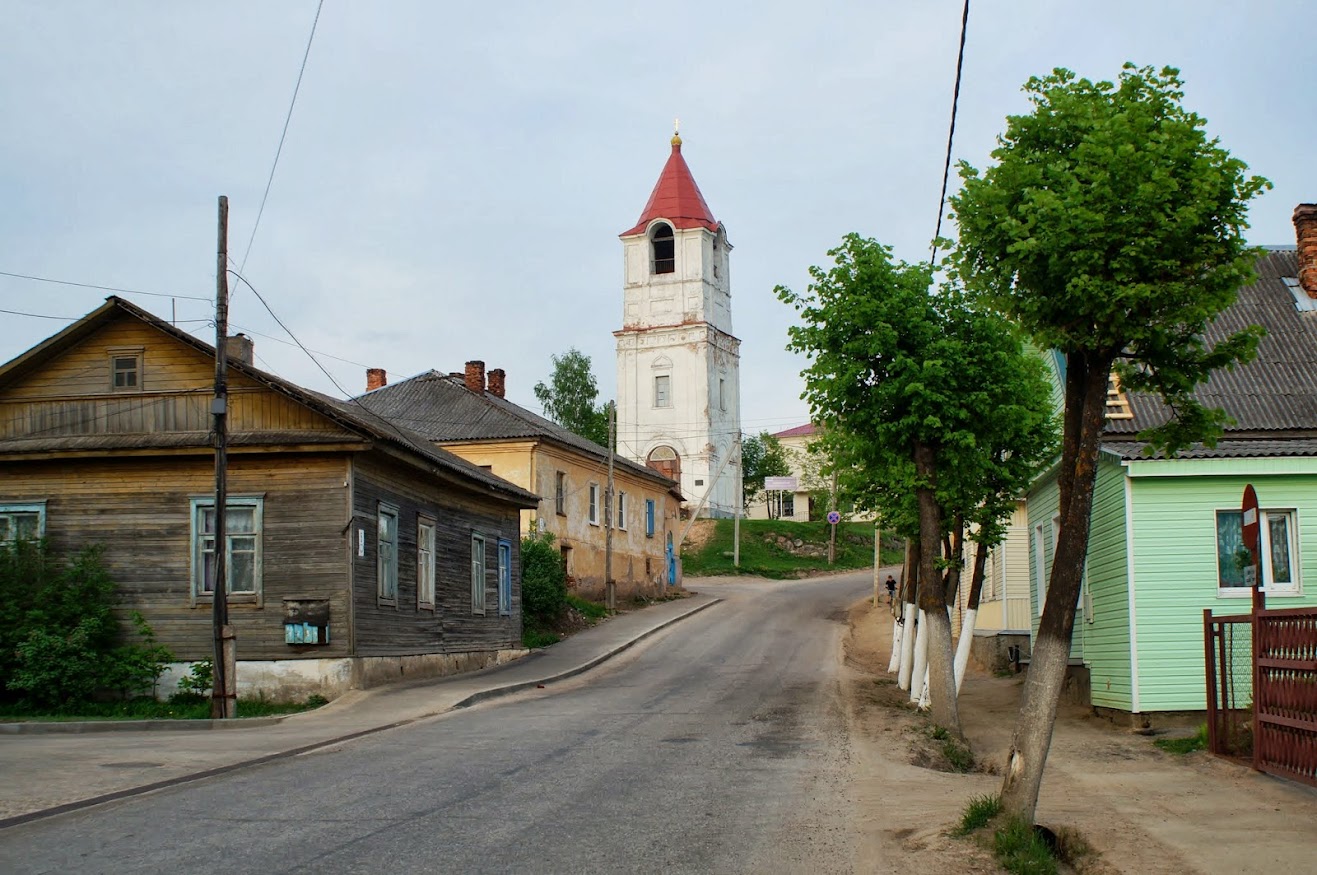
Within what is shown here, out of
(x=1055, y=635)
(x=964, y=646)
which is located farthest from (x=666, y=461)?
(x=1055, y=635)

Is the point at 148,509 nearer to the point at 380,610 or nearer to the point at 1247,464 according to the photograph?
the point at 380,610

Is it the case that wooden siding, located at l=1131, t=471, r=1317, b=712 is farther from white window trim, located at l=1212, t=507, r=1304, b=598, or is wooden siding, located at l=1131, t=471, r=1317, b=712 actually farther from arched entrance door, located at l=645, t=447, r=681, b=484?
arched entrance door, located at l=645, t=447, r=681, b=484

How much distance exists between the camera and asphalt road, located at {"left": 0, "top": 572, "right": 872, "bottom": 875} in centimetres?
849

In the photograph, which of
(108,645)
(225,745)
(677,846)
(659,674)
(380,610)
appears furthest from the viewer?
(659,674)

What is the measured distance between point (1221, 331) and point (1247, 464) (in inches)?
217

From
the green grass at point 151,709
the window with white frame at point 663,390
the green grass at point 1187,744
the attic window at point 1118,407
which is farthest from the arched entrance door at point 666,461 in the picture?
the green grass at point 1187,744

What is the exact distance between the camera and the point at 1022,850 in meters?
8.59

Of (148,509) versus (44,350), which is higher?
(44,350)

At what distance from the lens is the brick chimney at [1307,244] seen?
23.7 meters

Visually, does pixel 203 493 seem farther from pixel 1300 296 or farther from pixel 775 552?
pixel 775 552

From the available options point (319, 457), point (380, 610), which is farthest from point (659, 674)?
point (319, 457)

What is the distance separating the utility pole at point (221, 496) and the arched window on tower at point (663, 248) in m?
54.4

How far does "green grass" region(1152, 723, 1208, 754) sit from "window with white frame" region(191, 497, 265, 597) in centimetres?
1433

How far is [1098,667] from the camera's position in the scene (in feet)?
64.3
